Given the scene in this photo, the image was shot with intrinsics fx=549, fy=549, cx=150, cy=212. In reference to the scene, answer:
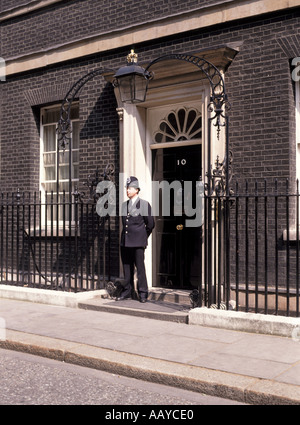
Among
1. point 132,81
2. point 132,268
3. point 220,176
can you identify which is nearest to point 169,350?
point 220,176

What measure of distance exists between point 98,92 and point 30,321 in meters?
4.29

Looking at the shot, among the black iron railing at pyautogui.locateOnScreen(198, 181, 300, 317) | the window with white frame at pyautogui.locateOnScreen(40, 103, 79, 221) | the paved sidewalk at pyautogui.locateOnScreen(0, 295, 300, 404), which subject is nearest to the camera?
the paved sidewalk at pyautogui.locateOnScreen(0, 295, 300, 404)

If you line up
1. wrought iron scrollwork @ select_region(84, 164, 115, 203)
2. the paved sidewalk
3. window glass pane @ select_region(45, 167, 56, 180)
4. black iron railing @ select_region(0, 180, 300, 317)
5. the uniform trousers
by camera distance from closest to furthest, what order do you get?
the paved sidewalk
black iron railing @ select_region(0, 180, 300, 317)
the uniform trousers
wrought iron scrollwork @ select_region(84, 164, 115, 203)
window glass pane @ select_region(45, 167, 56, 180)

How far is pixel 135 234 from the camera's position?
802cm

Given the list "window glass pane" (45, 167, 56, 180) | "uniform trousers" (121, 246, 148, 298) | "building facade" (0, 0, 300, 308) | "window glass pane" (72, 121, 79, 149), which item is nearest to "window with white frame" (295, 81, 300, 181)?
"building facade" (0, 0, 300, 308)

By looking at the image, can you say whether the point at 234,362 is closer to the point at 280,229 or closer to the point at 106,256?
the point at 280,229

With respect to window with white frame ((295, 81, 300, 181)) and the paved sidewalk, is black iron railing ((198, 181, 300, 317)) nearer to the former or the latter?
window with white frame ((295, 81, 300, 181))

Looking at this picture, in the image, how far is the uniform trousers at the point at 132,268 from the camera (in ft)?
26.2

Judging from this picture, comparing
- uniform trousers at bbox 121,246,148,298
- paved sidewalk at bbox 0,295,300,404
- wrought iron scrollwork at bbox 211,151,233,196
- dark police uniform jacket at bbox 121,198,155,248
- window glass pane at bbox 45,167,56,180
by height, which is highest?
window glass pane at bbox 45,167,56,180

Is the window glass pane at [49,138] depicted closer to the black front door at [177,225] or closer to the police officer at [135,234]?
the black front door at [177,225]

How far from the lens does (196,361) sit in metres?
5.10

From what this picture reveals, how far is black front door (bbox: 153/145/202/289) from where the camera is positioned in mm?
8438

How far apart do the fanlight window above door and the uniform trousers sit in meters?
1.93

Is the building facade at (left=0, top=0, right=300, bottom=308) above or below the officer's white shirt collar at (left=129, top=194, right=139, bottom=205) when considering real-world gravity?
above
